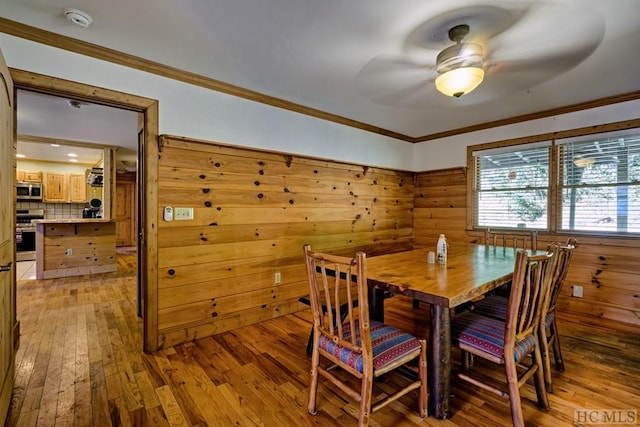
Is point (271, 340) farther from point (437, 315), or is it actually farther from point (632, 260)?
point (632, 260)

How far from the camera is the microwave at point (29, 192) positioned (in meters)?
6.81

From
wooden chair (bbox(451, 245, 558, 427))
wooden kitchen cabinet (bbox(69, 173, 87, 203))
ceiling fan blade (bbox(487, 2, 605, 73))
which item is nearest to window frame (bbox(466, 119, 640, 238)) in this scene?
ceiling fan blade (bbox(487, 2, 605, 73))

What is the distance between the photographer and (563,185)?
3.60 metres

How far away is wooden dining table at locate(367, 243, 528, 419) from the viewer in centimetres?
158

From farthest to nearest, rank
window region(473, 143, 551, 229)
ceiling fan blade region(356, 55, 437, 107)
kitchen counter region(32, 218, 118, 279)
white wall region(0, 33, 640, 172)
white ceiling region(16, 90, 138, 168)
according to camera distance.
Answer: kitchen counter region(32, 218, 118, 279) < window region(473, 143, 551, 229) < white ceiling region(16, 90, 138, 168) < ceiling fan blade region(356, 55, 437, 107) < white wall region(0, 33, 640, 172)

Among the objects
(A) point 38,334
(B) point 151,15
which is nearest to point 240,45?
(B) point 151,15

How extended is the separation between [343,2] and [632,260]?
12.5 ft

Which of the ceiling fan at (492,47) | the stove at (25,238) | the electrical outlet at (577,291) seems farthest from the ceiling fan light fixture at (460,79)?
the stove at (25,238)

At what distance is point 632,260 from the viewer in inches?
124

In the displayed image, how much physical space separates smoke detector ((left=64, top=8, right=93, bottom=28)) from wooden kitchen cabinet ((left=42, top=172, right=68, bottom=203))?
7239mm

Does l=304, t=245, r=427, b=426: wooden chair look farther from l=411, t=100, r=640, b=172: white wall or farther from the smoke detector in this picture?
l=411, t=100, r=640, b=172: white wall

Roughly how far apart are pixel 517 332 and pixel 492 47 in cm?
197

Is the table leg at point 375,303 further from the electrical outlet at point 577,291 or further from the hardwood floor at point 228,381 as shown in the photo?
the electrical outlet at point 577,291

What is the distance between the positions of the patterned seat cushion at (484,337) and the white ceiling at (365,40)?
1.90m
